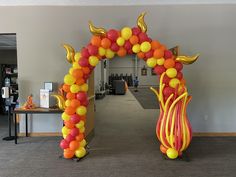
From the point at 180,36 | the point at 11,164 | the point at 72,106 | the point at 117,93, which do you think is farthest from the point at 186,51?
the point at 117,93

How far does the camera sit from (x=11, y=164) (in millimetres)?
4000

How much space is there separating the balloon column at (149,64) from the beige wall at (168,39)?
152 cm

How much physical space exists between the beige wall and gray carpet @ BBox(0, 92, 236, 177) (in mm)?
858

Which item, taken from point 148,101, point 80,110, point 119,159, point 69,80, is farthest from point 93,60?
point 148,101

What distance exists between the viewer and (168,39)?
5.57 m

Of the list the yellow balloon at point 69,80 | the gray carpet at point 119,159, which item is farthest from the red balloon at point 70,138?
the yellow balloon at point 69,80

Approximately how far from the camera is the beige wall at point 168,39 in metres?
5.54

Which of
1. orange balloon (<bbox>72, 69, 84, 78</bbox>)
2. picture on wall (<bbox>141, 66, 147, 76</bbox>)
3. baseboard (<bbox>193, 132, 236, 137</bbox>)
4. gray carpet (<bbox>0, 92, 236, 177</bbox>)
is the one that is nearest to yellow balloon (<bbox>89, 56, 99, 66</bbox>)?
orange balloon (<bbox>72, 69, 84, 78</bbox>)

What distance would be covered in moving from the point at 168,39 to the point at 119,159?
117 inches

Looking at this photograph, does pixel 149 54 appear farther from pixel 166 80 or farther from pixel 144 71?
pixel 144 71

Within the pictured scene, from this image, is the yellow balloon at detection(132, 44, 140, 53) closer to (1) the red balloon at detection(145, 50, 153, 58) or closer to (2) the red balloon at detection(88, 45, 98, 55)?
(1) the red balloon at detection(145, 50, 153, 58)

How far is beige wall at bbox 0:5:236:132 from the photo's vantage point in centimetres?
554

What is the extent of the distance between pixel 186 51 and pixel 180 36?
1.23 feet

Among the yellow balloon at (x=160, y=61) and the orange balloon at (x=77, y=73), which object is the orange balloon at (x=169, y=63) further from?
the orange balloon at (x=77, y=73)
